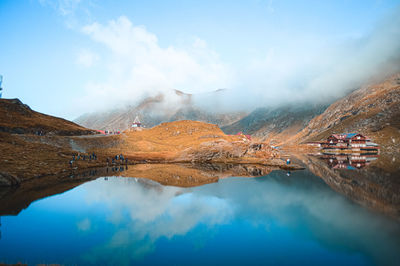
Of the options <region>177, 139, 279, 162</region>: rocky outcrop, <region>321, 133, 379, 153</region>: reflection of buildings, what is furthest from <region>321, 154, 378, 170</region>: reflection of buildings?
<region>321, 133, 379, 153</region>: reflection of buildings

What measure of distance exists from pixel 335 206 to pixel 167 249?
21.2 meters

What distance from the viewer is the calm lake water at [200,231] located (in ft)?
51.6

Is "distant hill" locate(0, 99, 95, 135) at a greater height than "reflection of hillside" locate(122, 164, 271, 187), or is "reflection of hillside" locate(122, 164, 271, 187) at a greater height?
"distant hill" locate(0, 99, 95, 135)

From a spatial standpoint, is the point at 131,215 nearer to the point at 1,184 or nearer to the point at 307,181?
the point at 1,184

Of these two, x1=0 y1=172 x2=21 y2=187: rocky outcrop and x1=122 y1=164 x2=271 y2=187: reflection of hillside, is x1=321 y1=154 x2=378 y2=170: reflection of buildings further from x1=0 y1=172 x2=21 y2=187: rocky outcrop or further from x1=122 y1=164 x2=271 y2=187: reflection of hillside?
x1=0 y1=172 x2=21 y2=187: rocky outcrop

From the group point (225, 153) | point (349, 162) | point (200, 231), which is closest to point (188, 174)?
point (225, 153)

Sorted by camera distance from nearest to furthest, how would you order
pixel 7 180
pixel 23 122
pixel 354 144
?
pixel 7 180
pixel 23 122
pixel 354 144

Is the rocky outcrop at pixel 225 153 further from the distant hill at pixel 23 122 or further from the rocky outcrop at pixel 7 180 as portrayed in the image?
the distant hill at pixel 23 122

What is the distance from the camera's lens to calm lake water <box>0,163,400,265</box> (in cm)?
1572

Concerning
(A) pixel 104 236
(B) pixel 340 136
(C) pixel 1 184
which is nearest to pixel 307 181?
(A) pixel 104 236

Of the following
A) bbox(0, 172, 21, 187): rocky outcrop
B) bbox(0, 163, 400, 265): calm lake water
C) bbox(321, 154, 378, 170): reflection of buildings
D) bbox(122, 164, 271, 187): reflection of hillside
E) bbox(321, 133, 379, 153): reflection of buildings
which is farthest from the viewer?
bbox(321, 133, 379, 153): reflection of buildings

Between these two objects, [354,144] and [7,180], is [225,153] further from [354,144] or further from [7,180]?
[354,144]

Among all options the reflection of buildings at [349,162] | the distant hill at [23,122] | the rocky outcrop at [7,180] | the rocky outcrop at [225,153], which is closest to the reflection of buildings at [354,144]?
the reflection of buildings at [349,162]

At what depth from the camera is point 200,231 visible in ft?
67.3
